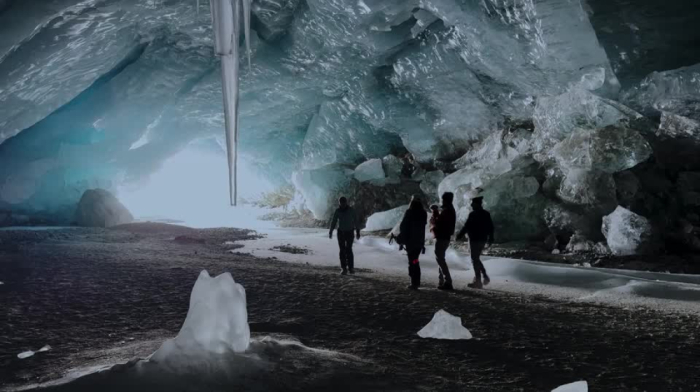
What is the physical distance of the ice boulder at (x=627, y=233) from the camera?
35.8ft

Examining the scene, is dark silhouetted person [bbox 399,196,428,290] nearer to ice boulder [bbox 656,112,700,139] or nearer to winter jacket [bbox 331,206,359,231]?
winter jacket [bbox 331,206,359,231]

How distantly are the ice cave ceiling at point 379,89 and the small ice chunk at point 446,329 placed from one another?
21.7 feet

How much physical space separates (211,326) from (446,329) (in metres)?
2.20

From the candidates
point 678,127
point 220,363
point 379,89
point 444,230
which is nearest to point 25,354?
point 220,363

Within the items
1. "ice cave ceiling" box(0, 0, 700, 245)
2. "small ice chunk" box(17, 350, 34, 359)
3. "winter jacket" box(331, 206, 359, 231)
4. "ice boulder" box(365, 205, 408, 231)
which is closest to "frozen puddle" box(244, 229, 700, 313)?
"winter jacket" box(331, 206, 359, 231)

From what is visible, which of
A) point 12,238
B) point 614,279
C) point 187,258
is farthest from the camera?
point 12,238

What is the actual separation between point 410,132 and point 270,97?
590 cm

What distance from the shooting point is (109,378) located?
2.85 metres

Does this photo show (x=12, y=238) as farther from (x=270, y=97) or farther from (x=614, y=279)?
(x=614, y=279)

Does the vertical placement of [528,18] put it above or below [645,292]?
above

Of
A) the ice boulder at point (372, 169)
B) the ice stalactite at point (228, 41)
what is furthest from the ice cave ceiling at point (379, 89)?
the ice stalactite at point (228, 41)

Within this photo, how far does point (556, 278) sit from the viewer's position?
824 centimetres

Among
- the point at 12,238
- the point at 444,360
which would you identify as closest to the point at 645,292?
the point at 444,360

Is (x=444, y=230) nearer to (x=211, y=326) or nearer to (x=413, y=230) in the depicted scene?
(x=413, y=230)
